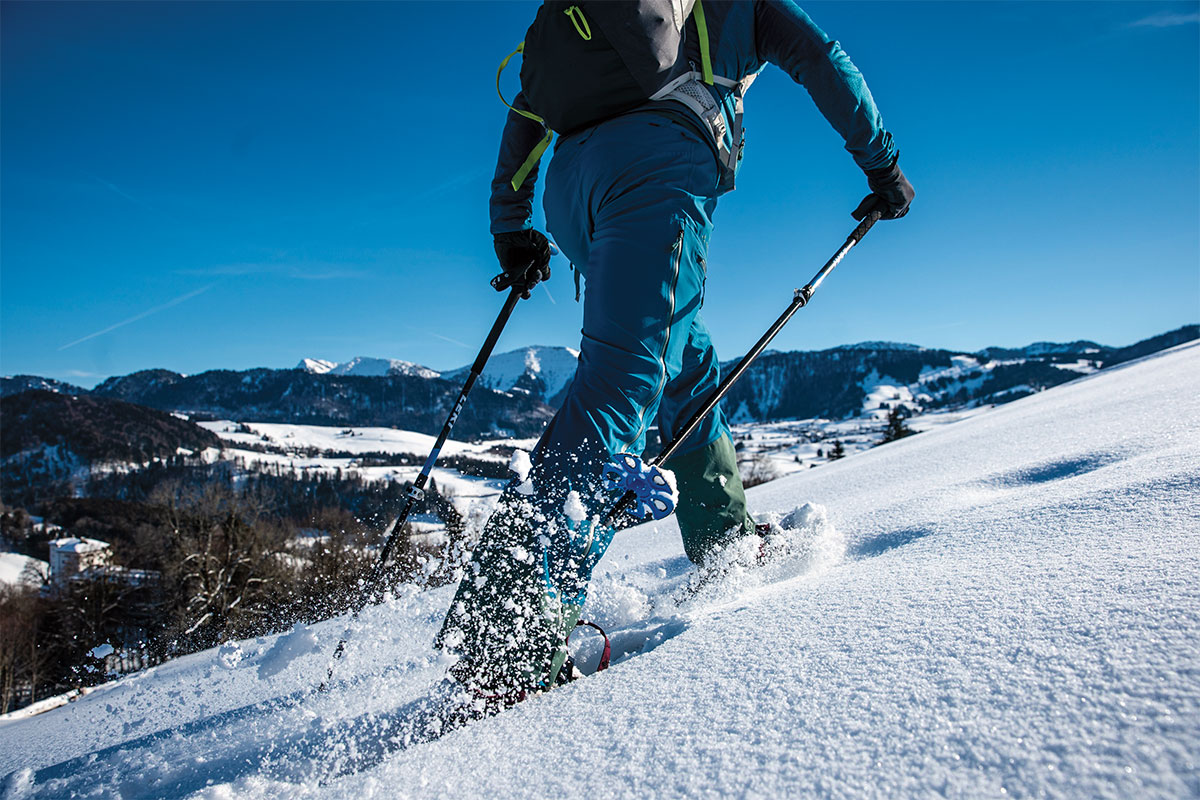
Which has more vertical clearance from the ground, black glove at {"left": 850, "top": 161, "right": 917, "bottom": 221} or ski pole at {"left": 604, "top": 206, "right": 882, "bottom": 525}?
black glove at {"left": 850, "top": 161, "right": 917, "bottom": 221}

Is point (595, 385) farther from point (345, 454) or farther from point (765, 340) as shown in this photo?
point (345, 454)

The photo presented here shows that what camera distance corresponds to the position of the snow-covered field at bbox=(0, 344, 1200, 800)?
2.13 feet

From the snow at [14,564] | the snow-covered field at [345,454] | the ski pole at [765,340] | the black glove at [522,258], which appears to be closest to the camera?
the ski pole at [765,340]

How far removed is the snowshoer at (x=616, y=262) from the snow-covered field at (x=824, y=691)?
0.58 feet

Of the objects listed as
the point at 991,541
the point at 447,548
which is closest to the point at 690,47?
the point at 991,541

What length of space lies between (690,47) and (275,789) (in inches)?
71.2

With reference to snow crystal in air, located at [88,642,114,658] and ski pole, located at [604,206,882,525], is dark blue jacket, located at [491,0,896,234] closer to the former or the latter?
ski pole, located at [604,206,882,525]

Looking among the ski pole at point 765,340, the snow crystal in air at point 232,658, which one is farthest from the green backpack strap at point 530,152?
the snow crystal in air at point 232,658

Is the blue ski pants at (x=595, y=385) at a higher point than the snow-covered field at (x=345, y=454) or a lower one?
lower

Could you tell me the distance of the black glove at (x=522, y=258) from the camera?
211cm

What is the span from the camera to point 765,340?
1952 mm

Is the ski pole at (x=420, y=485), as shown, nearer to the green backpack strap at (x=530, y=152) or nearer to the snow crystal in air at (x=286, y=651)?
the snow crystal in air at (x=286, y=651)

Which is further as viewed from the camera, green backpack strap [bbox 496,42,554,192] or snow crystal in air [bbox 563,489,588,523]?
green backpack strap [bbox 496,42,554,192]

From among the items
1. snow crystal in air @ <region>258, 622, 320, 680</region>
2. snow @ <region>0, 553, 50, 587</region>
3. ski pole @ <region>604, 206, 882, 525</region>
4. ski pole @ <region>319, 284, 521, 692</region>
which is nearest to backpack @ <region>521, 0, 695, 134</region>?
ski pole @ <region>319, 284, 521, 692</region>
